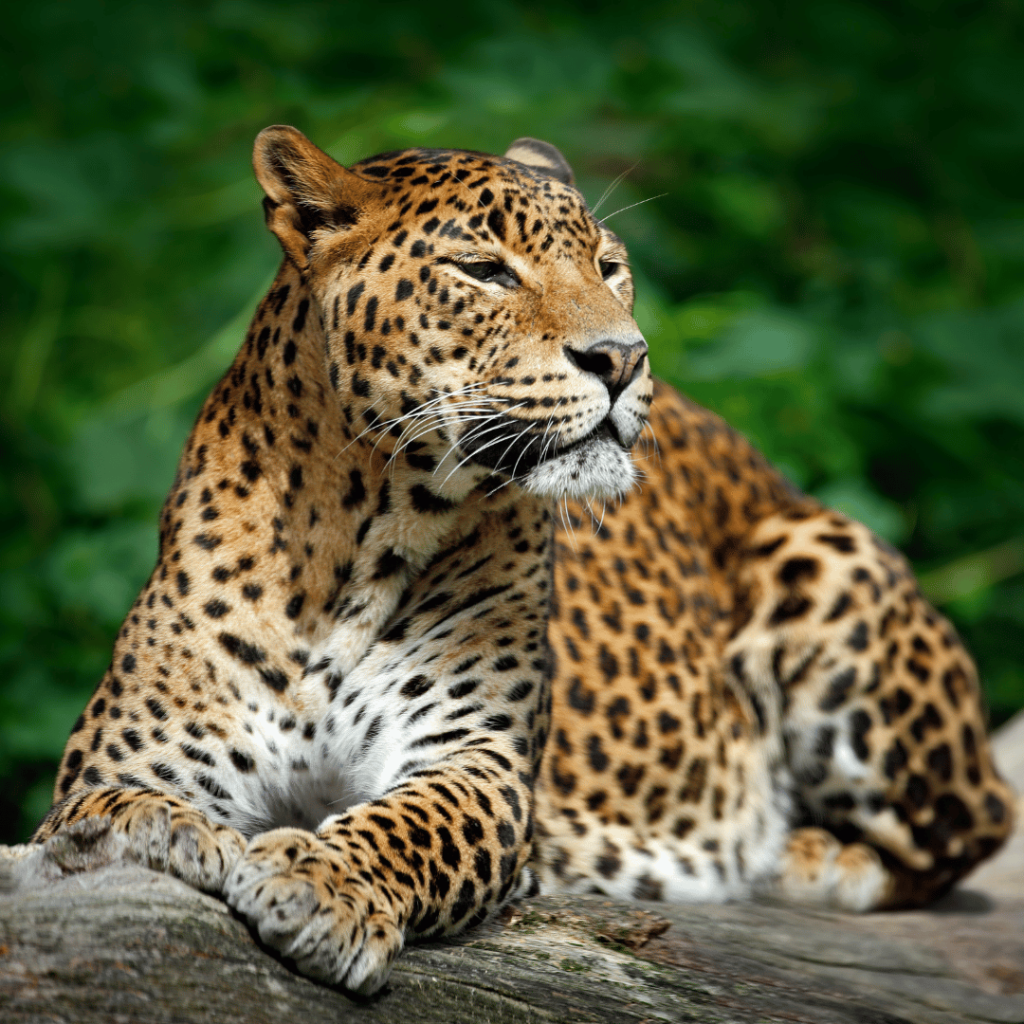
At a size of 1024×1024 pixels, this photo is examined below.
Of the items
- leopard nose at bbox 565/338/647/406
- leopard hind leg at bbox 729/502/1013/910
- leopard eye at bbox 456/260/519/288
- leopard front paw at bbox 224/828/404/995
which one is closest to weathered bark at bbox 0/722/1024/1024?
leopard front paw at bbox 224/828/404/995

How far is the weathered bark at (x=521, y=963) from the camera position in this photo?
2.19 m

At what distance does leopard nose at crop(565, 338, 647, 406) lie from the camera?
2.93 m

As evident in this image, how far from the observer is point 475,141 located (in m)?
6.85

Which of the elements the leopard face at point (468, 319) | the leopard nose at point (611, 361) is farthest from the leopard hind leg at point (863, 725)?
the leopard nose at point (611, 361)

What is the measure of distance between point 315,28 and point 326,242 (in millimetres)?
5516

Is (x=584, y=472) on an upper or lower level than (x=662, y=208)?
lower

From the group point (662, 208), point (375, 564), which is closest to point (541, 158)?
point (375, 564)

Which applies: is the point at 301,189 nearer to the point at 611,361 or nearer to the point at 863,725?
the point at 611,361

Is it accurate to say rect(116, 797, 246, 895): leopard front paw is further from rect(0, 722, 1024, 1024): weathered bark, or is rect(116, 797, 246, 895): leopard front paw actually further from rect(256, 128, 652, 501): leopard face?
rect(256, 128, 652, 501): leopard face

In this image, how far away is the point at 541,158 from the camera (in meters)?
3.95

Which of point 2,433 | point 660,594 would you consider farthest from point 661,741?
point 2,433

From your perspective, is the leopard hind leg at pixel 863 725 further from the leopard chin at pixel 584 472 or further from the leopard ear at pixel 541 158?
the leopard chin at pixel 584 472

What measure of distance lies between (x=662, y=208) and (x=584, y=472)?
214 inches

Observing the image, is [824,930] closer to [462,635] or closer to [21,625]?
[462,635]
